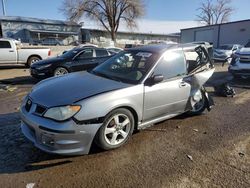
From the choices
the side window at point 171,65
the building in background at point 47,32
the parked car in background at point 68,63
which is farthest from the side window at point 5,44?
the building in background at point 47,32

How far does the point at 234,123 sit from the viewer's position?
16.5 feet

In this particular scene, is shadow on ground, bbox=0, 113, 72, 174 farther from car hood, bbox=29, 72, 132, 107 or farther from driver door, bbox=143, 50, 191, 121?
driver door, bbox=143, 50, 191, 121

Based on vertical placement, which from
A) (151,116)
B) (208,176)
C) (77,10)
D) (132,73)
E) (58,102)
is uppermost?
(77,10)

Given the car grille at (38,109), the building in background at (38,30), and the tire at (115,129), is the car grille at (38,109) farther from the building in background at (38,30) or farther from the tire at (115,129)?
the building in background at (38,30)

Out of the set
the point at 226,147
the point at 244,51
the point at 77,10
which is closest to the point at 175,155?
the point at 226,147

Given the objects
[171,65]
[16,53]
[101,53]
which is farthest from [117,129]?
[16,53]

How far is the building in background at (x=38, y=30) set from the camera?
34406 mm

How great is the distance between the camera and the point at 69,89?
147 inches

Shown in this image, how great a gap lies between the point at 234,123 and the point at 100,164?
3079 mm

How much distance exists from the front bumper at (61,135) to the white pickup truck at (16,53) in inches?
495

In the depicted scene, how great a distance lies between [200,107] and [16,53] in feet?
41.4

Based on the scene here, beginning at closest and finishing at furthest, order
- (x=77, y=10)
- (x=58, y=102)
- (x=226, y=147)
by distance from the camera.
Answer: (x=58, y=102) < (x=226, y=147) < (x=77, y=10)

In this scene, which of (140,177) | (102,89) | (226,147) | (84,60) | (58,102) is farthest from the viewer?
(84,60)

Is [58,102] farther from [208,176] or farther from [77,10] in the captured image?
[77,10]
